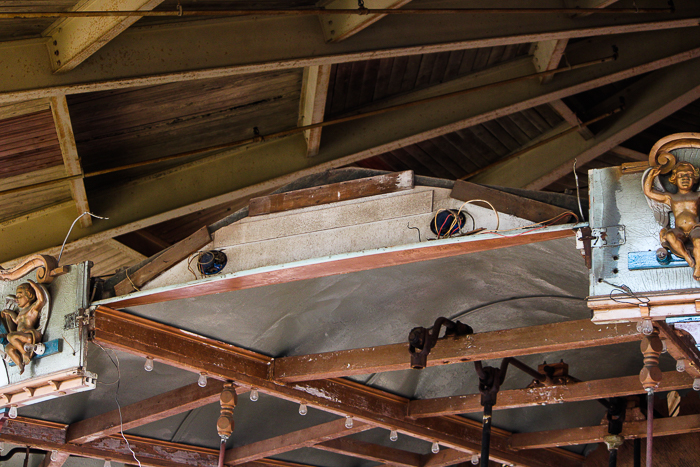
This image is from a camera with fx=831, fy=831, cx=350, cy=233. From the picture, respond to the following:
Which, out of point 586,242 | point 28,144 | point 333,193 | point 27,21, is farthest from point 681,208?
point 28,144

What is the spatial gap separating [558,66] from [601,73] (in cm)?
40

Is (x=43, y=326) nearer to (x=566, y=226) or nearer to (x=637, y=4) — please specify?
(x=566, y=226)

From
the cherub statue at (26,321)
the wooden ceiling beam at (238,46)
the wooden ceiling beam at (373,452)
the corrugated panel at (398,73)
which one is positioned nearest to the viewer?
the cherub statue at (26,321)

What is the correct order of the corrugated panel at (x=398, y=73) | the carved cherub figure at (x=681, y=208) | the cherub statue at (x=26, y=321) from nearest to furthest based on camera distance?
the carved cherub figure at (x=681, y=208) → the cherub statue at (x=26, y=321) → the corrugated panel at (x=398, y=73)

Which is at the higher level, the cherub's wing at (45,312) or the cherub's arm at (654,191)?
the cherub's arm at (654,191)

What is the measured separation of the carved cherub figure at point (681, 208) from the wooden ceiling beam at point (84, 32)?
2.53 meters

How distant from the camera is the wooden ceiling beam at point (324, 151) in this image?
245 inches

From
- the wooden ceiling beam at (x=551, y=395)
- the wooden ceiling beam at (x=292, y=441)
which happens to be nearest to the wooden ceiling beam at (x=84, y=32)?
the wooden ceiling beam at (x=292, y=441)

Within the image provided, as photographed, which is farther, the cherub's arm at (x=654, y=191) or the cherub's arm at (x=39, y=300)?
the cherub's arm at (x=39, y=300)

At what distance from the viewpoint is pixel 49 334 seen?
4.32 meters

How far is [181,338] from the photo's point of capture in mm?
4691

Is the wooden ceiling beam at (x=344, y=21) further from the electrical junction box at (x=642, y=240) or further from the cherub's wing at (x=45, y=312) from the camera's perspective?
the cherub's wing at (x=45, y=312)

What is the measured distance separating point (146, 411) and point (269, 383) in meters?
0.92

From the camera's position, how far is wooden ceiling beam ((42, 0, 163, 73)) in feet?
13.9
